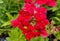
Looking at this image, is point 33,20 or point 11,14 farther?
point 11,14

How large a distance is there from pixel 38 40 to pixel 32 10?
82 cm

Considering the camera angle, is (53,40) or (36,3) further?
(53,40)

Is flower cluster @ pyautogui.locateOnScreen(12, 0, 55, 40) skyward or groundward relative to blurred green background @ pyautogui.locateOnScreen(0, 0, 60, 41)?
skyward

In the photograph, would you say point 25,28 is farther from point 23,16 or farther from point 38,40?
point 38,40

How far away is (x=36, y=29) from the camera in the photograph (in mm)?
2385

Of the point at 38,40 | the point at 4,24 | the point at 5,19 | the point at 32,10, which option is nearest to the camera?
the point at 32,10

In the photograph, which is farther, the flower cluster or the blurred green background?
the blurred green background

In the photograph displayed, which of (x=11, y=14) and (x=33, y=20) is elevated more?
(x=33, y=20)

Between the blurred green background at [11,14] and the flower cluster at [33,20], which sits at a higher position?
the flower cluster at [33,20]

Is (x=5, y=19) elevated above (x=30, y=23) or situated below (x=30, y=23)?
below

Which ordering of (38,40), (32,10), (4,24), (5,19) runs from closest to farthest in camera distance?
(32,10), (38,40), (4,24), (5,19)

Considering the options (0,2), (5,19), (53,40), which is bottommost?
(53,40)

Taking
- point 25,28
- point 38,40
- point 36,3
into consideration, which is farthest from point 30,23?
point 38,40

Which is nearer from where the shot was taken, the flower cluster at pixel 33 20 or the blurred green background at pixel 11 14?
the flower cluster at pixel 33 20
